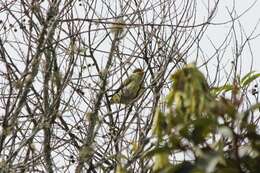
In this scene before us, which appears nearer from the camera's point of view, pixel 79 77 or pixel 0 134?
pixel 0 134

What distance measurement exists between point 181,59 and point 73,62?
1.20m

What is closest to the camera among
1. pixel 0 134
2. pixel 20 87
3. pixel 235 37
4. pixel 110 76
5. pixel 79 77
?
pixel 20 87

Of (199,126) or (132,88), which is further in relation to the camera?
(132,88)

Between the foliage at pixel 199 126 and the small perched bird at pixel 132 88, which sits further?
the small perched bird at pixel 132 88

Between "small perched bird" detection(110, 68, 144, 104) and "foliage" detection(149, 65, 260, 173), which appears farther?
"small perched bird" detection(110, 68, 144, 104)

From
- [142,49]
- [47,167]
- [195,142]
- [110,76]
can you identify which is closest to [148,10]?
[142,49]

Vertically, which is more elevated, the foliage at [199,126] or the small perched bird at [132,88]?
the small perched bird at [132,88]

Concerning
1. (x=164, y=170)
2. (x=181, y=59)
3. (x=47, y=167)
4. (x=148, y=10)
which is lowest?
(x=164, y=170)

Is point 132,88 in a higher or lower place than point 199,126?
higher

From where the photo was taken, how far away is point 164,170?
4.09ft

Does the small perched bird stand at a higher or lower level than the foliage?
higher

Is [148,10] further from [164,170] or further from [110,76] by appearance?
[164,170]

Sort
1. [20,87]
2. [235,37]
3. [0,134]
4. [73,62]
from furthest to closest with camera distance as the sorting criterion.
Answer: [235,37] → [73,62] → [0,134] → [20,87]

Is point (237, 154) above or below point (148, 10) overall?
below
